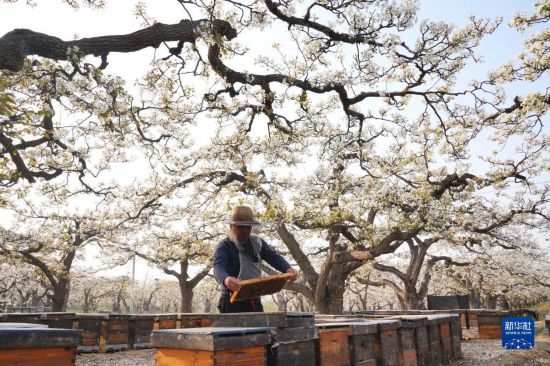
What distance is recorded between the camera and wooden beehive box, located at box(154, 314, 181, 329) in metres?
12.3

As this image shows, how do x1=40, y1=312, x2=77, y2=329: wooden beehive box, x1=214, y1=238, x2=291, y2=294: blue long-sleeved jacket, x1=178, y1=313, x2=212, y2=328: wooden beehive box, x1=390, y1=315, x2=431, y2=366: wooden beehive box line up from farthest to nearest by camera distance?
x1=178, y1=313, x2=212, y2=328: wooden beehive box, x1=40, y1=312, x2=77, y2=329: wooden beehive box, x1=390, y1=315, x2=431, y2=366: wooden beehive box, x1=214, y1=238, x2=291, y2=294: blue long-sleeved jacket

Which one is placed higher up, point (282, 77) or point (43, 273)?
point (282, 77)

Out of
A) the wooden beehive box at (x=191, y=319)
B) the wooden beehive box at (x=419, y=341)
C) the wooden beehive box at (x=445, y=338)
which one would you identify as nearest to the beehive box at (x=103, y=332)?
the wooden beehive box at (x=191, y=319)

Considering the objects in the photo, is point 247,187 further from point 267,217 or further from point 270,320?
point 270,320

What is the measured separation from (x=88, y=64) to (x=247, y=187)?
29.0 feet

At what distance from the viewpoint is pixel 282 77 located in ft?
28.5

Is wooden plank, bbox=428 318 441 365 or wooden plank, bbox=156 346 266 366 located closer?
wooden plank, bbox=156 346 266 366

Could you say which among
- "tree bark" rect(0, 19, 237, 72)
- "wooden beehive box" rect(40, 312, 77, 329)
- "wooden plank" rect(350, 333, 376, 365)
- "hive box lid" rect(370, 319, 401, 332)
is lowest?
"wooden beehive box" rect(40, 312, 77, 329)

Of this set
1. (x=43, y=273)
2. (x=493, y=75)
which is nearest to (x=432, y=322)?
(x=493, y=75)

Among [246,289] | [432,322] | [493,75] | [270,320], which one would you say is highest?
[493,75]

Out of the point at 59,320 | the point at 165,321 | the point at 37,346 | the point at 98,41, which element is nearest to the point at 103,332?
the point at 59,320

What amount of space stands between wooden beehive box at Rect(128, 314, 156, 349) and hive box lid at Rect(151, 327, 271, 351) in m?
9.30

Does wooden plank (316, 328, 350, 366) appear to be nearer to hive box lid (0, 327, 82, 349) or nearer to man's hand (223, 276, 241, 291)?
man's hand (223, 276, 241, 291)

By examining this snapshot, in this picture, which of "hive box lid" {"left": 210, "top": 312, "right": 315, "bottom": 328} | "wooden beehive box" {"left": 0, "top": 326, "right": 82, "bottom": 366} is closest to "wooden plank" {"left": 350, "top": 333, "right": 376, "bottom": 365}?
"hive box lid" {"left": 210, "top": 312, "right": 315, "bottom": 328}
